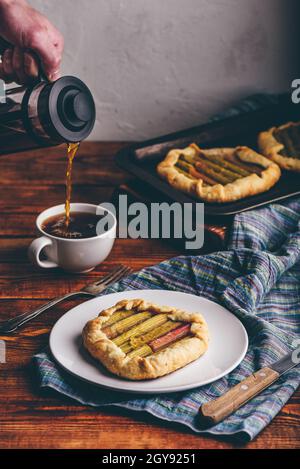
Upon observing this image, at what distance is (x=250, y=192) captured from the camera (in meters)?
1.69

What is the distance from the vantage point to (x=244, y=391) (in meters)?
1.08

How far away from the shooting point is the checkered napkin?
106cm

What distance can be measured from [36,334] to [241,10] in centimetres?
127

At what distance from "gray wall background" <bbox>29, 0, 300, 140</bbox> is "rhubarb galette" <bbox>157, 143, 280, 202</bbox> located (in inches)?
14.9

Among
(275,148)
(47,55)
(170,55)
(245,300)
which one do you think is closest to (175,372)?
(245,300)

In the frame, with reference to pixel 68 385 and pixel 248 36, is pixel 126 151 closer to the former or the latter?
pixel 248 36

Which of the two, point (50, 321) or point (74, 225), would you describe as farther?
point (74, 225)

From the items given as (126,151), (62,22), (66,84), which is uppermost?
(62,22)

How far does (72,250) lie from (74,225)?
0.26 ft

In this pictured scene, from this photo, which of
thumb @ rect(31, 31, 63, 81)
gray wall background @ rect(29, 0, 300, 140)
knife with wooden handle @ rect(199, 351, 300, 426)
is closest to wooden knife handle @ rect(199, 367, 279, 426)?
knife with wooden handle @ rect(199, 351, 300, 426)

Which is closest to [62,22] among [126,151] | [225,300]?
[126,151]

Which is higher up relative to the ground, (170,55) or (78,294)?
(170,55)

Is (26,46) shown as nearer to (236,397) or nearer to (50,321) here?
(50,321)

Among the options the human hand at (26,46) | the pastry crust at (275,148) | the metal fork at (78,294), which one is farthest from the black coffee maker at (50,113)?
the pastry crust at (275,148)
